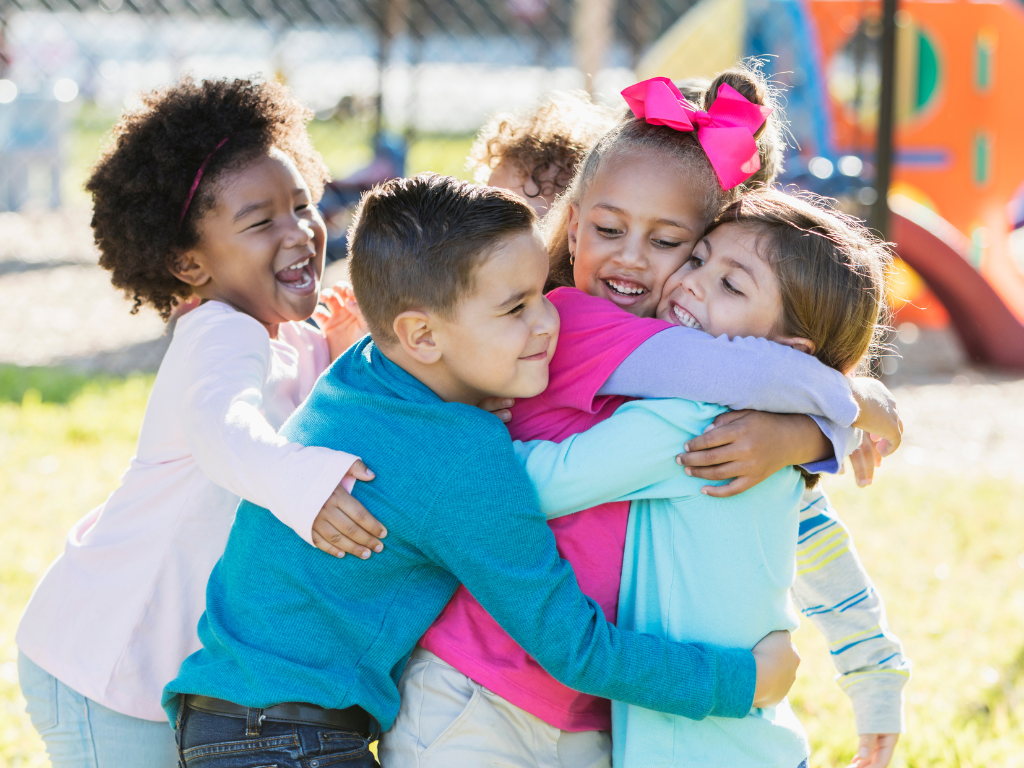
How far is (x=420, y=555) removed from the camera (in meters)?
1.62

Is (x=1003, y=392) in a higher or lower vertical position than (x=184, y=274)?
lower

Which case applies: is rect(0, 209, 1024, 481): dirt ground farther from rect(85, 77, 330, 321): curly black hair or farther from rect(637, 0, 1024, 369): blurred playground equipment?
rect(85, 77, 330, 321): curly black hair

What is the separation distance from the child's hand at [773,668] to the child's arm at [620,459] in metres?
0.29

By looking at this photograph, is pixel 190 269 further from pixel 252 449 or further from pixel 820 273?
pixel 820 273

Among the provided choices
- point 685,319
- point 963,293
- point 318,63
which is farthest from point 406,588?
point 318,63

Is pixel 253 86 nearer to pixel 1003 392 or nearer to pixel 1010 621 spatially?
pixel 1010 621

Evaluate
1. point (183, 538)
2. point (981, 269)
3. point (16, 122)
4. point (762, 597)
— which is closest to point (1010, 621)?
point (762, 597)

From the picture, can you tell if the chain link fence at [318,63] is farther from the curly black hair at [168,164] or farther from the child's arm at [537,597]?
the child's arm at [537,597]

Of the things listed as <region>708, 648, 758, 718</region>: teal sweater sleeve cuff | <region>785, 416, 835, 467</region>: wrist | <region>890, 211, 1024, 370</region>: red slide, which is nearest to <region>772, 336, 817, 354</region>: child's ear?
<region>785, 416, 835, 467</region>: wrist

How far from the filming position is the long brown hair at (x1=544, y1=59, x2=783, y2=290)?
1969 mm

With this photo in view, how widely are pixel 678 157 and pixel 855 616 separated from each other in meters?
1.02

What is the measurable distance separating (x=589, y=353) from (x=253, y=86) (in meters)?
1.32

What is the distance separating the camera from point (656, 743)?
1.67 m

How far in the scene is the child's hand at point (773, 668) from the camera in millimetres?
1658
